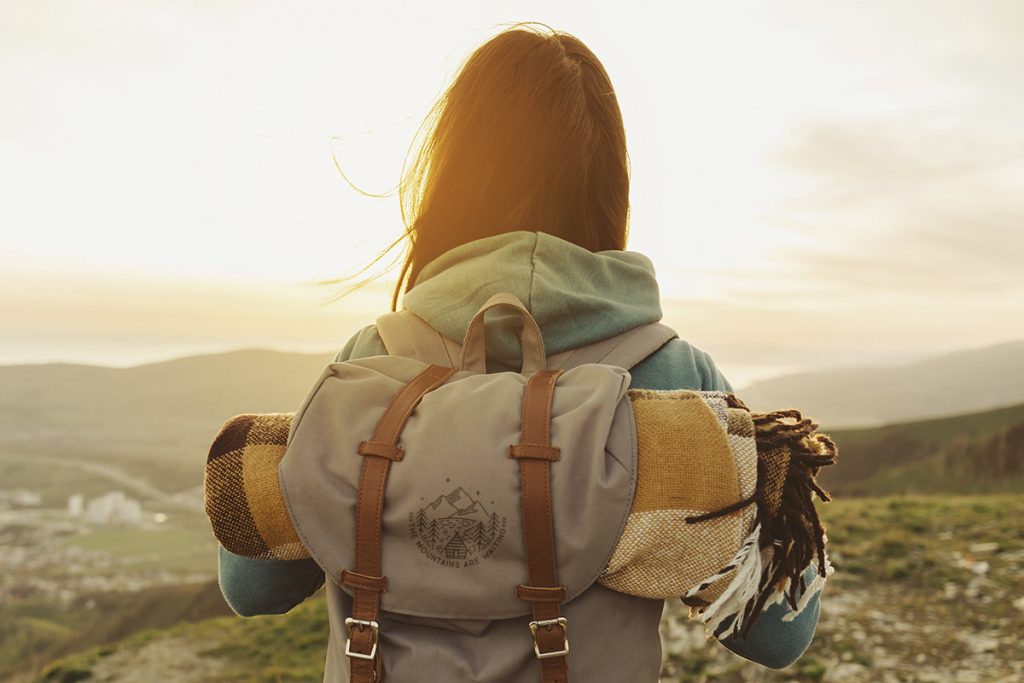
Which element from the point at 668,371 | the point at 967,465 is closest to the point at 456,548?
the point at 668,371

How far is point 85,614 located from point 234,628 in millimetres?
Result: 60162

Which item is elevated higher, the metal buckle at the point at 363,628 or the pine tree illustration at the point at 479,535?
the pine tree illustration at the point at 479,535

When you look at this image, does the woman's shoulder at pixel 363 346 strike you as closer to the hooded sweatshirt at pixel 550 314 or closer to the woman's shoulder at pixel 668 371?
the hooded sweatshirt at pixel 550 314

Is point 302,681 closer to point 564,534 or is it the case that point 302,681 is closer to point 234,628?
point 234,628

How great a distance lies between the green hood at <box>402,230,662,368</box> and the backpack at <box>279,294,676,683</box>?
12 cm

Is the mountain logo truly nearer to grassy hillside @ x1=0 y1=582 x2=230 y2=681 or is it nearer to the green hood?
the green hood

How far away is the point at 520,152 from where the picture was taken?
180cm

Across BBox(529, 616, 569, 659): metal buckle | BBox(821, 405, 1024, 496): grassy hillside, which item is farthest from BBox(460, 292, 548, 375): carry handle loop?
BBox(821, 405, 1024, 496): grassy hillside

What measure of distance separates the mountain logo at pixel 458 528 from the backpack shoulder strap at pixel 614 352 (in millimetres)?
448

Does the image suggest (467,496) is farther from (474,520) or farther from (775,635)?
(775,635)

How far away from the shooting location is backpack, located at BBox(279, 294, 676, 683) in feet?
4.58

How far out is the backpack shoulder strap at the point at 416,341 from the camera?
174 centimetres

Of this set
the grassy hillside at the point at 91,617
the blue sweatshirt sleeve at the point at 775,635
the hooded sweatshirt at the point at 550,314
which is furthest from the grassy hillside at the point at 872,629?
the grassy hillside at the point at 91,617

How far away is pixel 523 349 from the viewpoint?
1.64 meters
